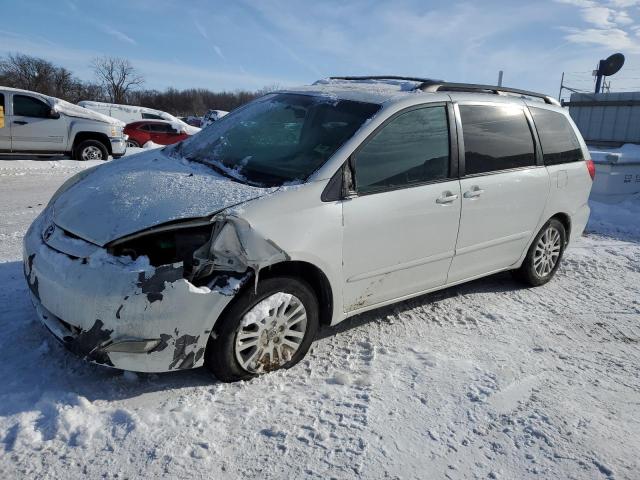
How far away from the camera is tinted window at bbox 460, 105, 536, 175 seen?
3762 mm

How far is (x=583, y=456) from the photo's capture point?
2473mm

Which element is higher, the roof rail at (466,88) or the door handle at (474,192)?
the roof rail at (466,88)

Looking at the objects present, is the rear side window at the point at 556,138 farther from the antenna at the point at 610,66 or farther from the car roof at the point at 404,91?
the antenna at the point at 610,66

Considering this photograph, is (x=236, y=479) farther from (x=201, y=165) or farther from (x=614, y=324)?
(x=614, y=324)

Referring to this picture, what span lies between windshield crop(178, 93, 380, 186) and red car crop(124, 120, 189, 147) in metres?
16.9

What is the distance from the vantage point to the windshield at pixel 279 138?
316 cm

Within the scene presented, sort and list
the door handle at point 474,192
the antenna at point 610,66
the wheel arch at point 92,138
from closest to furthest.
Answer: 1. the door handle at point 474,192
2. the wheel arch at point 92,138
3. the antenna at point 610,66

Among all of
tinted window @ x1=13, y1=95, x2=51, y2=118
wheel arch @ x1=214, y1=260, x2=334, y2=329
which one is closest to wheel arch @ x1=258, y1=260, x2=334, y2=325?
wheel arch @ x1=214, y1=260, x2=334, y2=329

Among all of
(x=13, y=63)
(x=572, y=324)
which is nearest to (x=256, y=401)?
(x=572, y=324)

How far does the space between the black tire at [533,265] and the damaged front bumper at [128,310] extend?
120 inches

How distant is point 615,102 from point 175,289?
1781cm

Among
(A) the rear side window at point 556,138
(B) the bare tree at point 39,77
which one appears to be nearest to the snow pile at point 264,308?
(A) the rear side window at point 556,138

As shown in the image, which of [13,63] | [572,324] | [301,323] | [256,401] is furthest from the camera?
[13,63]

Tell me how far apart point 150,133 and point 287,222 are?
63.5 feet
